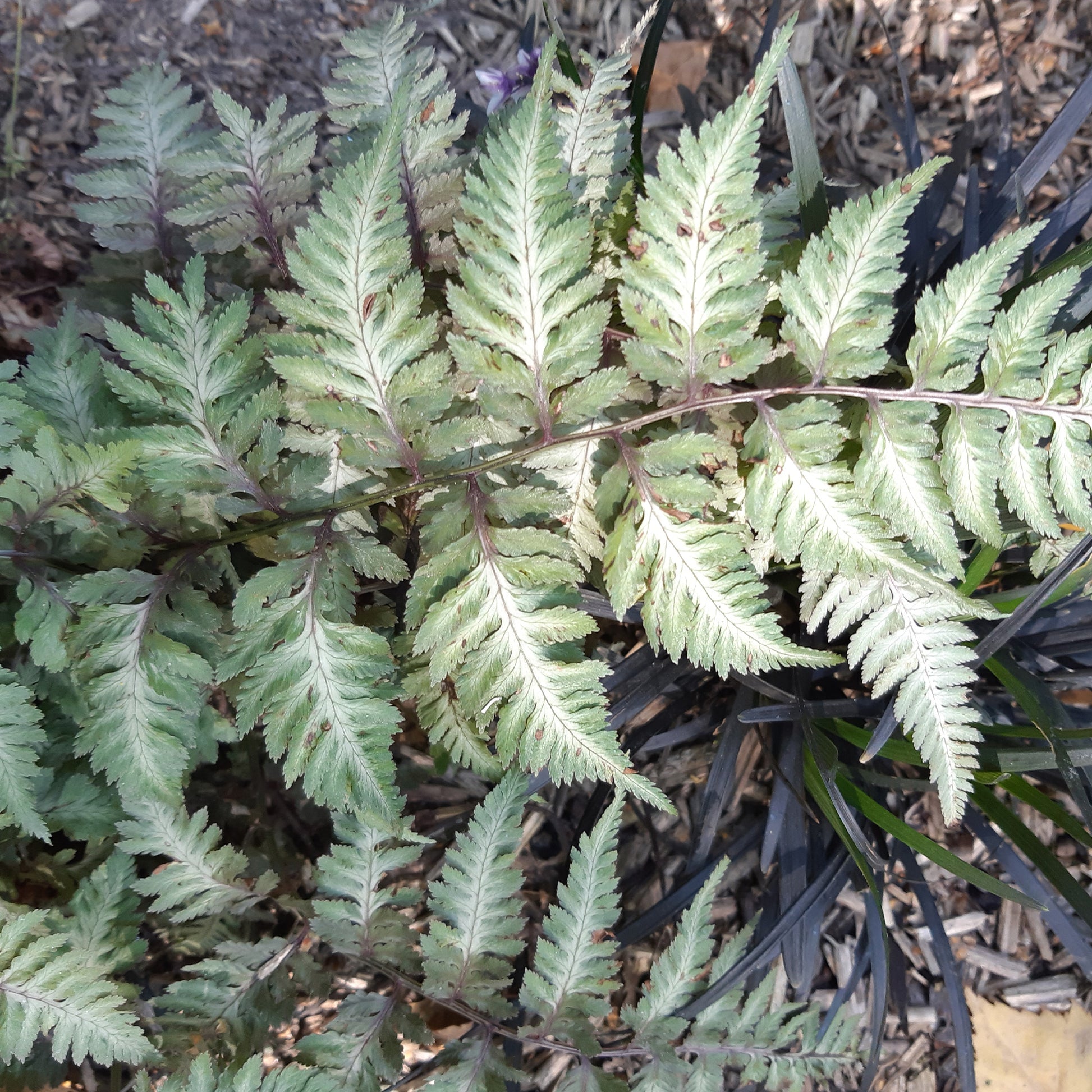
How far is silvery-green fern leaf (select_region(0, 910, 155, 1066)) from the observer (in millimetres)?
1306

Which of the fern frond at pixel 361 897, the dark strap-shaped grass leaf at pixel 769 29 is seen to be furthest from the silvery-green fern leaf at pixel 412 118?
the fern frond at pixel 361 897


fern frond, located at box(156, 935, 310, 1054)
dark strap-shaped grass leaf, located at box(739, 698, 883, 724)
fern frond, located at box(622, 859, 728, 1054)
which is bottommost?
fern frond, located at box(156, 935, 310, 1054)

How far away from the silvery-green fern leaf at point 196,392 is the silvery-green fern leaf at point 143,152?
13.8 inches

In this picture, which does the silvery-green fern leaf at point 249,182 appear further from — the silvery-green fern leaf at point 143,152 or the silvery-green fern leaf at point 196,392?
the silvery-green fern leaf at point 196,392

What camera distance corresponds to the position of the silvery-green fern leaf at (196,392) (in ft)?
4.20

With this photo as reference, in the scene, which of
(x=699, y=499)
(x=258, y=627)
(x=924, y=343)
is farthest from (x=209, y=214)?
(x=924, y=343)

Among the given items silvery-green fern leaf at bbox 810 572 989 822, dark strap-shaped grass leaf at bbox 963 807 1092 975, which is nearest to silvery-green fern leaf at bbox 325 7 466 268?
silvery-green fern leaf at bbox 810 572 989 822

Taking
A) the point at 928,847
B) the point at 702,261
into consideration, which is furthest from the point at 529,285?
the point at 928,847

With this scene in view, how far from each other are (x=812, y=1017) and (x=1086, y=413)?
1280 mm

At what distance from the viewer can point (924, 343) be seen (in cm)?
124

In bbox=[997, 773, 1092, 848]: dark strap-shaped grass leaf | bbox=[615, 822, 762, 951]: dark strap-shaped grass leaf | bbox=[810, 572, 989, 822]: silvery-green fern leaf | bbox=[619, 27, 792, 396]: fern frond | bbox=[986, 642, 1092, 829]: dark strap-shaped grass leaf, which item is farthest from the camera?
bbox=[615, 822, 762, 951]: dark strap-shaped grass leaf

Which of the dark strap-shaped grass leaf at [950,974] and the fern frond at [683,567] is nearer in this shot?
the fern frond at [683,567]

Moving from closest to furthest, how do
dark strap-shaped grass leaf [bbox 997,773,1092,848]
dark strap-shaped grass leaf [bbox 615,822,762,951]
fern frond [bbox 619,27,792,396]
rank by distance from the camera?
fern frond [bbox 619,27,792,396] < dark strap-shaped grass leaf [bbox 997,773,1092,848] < dark strap-shaped grass leaf [bbox 615,822,762,951]

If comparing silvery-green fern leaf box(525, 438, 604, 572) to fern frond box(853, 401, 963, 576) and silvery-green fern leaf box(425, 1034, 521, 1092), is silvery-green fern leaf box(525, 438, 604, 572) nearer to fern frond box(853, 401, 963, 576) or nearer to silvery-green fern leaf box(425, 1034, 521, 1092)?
fern frond box(853, 401, 963, 576)
